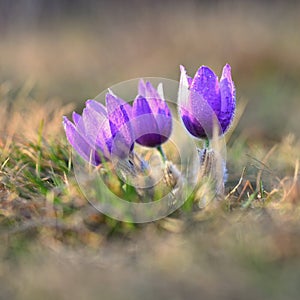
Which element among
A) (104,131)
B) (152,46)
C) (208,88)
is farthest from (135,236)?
(152,46)

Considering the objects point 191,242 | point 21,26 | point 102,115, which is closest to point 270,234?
point 191,242

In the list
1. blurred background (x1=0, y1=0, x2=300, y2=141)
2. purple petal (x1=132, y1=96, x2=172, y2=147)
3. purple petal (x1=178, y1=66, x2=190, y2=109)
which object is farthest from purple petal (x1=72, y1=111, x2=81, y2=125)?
blurred background (x1=0, y1=0, x2=300, y2=141)

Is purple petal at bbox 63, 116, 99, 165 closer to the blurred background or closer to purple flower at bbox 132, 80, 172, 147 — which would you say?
purple flower at bbox 132, 80, 172, 147

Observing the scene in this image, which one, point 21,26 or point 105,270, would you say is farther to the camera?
point 21,26

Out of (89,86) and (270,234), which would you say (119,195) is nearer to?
(270,234)

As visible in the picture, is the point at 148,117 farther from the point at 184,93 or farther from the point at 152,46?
the point at 152,46
